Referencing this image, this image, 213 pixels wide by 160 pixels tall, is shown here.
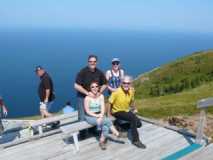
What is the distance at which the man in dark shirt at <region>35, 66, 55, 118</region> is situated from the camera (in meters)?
14.5

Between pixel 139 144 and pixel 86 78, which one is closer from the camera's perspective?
pixel 139 144

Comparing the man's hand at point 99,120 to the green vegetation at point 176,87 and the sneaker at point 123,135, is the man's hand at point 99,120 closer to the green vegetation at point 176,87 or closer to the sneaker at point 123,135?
the sneaker at point 123,135

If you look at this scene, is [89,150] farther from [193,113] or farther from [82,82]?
[193,113]

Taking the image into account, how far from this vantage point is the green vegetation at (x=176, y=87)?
19.4 metres

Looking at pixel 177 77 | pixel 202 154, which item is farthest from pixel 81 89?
pixel 177 77

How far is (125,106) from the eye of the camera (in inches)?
501

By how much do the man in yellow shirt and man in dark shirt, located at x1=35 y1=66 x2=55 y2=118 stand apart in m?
2.88

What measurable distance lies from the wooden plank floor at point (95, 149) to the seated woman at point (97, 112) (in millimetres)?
477

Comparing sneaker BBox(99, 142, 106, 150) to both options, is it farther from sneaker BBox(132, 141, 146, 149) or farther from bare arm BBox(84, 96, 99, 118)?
sneaker BBox(132, 141, 146, 149)

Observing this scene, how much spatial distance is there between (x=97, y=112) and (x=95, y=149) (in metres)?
1.12

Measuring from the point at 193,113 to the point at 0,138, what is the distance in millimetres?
8460

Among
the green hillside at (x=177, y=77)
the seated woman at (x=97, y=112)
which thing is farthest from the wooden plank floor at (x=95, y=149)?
the green hillside at (x=177, y=77)

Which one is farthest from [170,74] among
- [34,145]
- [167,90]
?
[34,145]

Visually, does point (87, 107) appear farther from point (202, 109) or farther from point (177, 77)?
point (177, 77)
